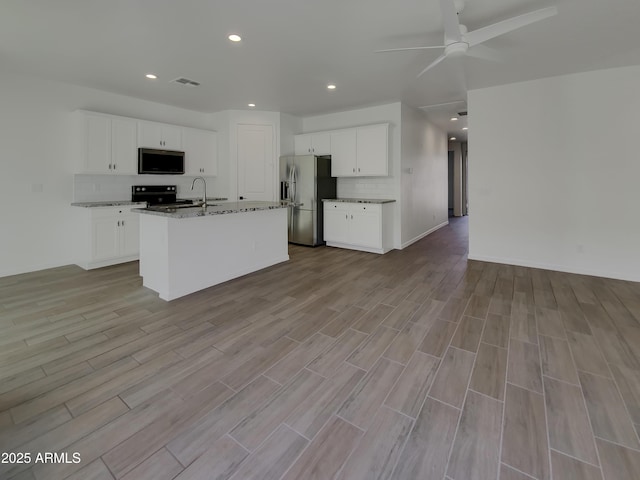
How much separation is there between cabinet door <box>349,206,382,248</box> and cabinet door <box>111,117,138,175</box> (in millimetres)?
3890

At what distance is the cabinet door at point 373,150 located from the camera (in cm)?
562

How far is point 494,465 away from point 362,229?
179 inches

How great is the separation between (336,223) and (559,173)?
363 centimetres

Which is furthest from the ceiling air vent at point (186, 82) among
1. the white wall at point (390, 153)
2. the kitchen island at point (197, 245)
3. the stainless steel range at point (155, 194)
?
the white wall at point (390, 153)

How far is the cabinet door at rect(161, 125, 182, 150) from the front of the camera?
5.49 metres

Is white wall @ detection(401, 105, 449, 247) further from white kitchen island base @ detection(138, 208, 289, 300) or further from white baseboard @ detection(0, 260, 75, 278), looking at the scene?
white baseboard @ detection(0, 260, 75, 278)

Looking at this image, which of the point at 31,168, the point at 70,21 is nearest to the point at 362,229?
the point at 70,21

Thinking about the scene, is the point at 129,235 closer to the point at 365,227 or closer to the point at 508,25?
the point at 365,227

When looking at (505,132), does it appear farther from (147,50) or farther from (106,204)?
(106,204)

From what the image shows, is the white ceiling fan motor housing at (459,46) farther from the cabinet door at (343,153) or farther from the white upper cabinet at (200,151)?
the white upper cabinet at (200,151)

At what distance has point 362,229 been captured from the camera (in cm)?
575

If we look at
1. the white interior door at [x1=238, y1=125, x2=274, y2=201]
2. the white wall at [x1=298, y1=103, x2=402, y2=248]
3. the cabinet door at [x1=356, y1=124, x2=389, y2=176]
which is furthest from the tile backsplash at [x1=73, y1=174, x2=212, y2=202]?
the cabinet door at [x1=356, y1=124, x2=389, y2=176]

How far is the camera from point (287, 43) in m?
3.27

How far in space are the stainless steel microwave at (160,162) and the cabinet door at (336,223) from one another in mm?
2891
